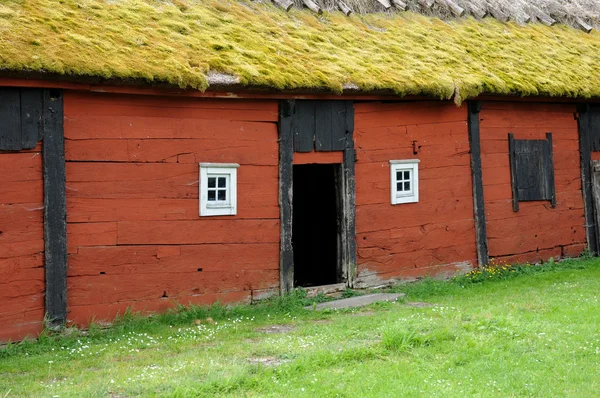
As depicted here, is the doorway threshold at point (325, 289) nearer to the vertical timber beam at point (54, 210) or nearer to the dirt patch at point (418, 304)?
the dirt patch at point (418, 304)

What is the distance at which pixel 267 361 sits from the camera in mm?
7477

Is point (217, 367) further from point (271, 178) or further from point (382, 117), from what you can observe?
point (382, 117)

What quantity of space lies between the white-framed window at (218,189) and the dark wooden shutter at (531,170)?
226 inches

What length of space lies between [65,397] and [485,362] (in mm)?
3698

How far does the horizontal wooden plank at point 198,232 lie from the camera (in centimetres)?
941

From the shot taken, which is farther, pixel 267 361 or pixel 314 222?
pixel 314 222

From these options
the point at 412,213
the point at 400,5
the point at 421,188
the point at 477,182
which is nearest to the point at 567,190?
the point at 477,182

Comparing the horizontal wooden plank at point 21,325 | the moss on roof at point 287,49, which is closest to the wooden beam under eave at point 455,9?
the moss on roof at point 287,49

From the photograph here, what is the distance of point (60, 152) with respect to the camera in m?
8.78

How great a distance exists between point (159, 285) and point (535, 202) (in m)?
7.52

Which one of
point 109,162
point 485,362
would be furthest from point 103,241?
point 485,362

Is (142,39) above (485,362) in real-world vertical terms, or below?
above

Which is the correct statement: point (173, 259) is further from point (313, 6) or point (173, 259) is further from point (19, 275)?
point (313, 6)

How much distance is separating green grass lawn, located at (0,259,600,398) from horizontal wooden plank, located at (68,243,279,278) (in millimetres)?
547
